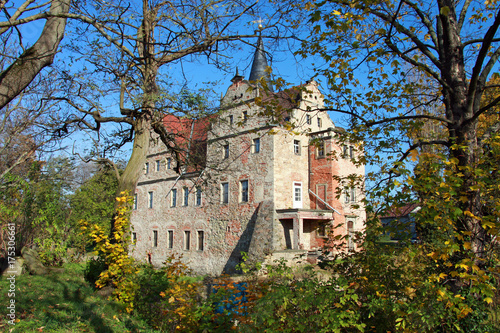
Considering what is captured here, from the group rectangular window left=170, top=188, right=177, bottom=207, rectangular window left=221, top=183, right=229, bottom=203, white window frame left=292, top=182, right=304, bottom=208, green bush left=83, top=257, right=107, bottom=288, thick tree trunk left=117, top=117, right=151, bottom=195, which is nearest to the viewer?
thick tree trunk left=117, top=117, right=151, bottom=195

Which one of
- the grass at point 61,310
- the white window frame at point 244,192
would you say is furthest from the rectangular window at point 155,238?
the grass at point 61,310

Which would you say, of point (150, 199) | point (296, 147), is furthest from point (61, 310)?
point (150, 199)

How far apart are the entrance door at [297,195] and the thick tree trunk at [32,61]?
1565cm

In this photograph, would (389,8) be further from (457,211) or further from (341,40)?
(457,211)

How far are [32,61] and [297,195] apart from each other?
16.2 m

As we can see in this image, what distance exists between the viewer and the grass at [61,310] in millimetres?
4637

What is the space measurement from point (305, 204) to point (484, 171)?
1590 cm

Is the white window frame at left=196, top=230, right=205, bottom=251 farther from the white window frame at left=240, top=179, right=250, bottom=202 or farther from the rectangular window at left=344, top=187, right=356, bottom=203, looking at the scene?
the rectangular window at left=344, top=187, right=356, bottom=203

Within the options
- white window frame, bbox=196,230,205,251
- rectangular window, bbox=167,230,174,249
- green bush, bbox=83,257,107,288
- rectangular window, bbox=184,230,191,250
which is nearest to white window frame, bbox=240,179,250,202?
white window frame, bbox=196,230,205,251

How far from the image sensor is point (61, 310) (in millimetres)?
5555

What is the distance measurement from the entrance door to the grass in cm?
1284

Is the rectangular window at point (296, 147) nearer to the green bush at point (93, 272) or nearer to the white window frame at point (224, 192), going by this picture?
the white window frame at point (224, 192)

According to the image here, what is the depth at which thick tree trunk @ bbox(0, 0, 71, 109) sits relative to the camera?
3.83m

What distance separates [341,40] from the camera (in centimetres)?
560
